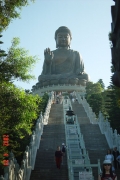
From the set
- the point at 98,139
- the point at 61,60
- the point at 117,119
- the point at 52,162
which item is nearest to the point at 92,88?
the point at 61,60

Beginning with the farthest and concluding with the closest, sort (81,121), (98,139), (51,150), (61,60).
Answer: (61,60)
(81,121)
(98,139)
(51,150)

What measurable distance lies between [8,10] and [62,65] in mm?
34057

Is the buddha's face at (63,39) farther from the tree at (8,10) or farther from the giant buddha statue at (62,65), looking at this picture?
the tree at (8,10)

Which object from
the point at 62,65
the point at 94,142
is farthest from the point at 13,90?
the point at 62,65

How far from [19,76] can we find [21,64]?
365 mm

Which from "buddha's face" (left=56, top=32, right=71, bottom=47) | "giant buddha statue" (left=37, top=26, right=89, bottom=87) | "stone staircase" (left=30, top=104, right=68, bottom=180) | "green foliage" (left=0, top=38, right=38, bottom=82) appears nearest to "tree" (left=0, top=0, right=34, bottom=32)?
"green foliage" (left=0, top=38, right=38, bottom=82)

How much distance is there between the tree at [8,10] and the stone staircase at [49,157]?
465 centimetres

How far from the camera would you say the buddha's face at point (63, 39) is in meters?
43.6

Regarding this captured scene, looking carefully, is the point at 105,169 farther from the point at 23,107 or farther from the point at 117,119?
the point at 117,119

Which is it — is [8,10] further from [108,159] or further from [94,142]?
[94,142]

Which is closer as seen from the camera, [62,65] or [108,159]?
[108,159]

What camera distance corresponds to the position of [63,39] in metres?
43.6

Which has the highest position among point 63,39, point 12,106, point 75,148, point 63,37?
point 63,37

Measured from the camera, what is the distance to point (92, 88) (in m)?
34.3
